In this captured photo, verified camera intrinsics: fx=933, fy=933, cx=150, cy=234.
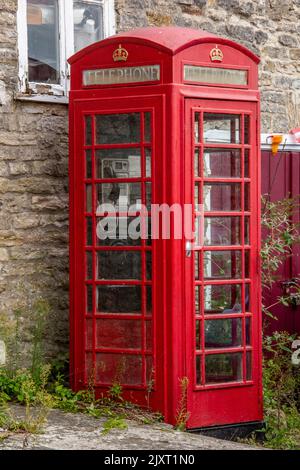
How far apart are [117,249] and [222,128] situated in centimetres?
113

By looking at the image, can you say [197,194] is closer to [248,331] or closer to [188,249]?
[188,249]

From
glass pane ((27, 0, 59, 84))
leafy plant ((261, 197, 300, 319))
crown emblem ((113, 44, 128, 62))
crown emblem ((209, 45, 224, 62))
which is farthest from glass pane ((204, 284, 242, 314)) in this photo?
glass pane ((27, 0, 59, 84))

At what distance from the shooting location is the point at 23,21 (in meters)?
7.12

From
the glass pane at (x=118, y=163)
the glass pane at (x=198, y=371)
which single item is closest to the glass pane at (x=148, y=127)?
the glass pane at (x=118, y=163)

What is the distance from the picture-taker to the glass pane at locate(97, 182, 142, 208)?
21.1 feet

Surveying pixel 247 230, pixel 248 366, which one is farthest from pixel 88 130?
pixel 248 366

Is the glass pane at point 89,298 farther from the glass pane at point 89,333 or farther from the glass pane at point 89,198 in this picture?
the glass pane at point 89,198

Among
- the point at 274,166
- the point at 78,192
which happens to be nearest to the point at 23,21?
the point at 78,192

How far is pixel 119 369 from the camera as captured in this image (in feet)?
21.4

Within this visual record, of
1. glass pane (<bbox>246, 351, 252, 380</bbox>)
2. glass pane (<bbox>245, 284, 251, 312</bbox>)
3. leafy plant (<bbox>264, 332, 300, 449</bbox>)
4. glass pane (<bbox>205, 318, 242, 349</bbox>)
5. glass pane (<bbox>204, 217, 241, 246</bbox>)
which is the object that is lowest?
leafy plant (<bbox>264, 332, 300, 449</bbox>)

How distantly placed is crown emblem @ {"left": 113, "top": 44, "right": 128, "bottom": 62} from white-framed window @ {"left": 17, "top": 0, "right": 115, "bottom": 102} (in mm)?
951

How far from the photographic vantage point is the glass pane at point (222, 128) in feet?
21.3

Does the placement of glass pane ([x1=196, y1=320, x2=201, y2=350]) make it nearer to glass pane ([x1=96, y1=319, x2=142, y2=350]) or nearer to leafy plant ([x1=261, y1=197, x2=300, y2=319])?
glass pane ([x1=96, y1=319, x2=142, y2=350])

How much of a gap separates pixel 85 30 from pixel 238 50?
1553mm
